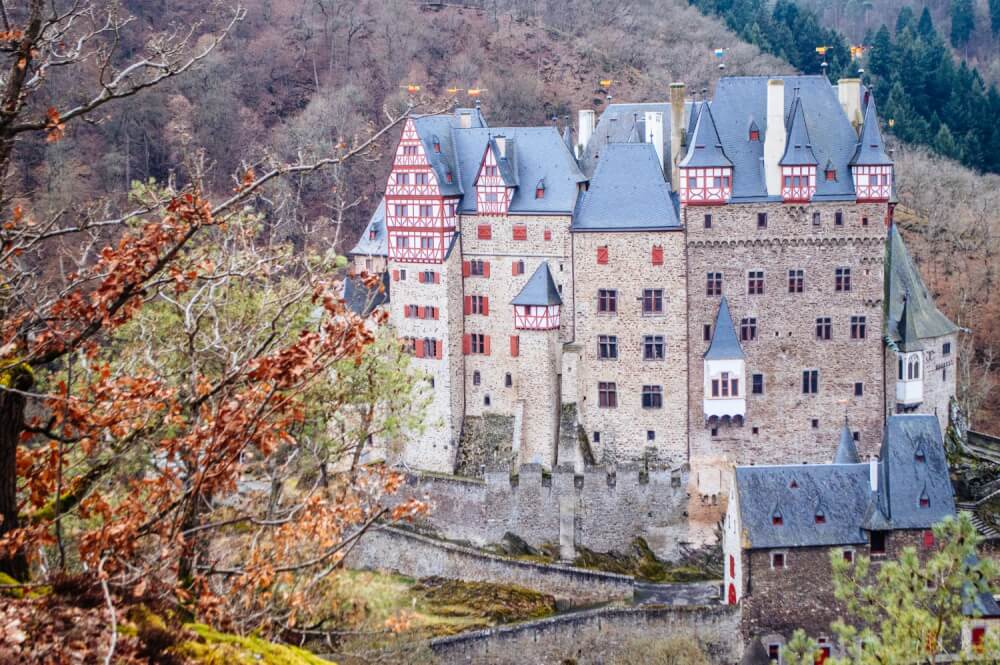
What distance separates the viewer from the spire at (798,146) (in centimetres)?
3531

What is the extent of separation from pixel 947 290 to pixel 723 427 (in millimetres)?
22253

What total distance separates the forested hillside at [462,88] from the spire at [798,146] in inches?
753

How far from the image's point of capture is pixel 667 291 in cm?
3644

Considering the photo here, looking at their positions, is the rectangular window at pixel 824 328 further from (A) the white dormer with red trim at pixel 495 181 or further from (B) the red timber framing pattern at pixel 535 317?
(A) the white dormer with red trim at pixel 495 181

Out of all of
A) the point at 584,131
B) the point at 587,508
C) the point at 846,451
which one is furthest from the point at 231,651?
the point at 584,131

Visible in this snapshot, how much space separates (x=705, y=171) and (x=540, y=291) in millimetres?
5935

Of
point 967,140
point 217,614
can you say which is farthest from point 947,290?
point 217,614

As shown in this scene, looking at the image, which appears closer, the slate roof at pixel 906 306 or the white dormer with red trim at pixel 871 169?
the white dormer with red trim at pixel 871 169

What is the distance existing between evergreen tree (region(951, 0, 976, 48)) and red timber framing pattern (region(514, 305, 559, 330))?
6073 centimetres

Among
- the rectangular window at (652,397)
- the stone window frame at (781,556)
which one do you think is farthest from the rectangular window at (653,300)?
the stone window frame at (781,556)

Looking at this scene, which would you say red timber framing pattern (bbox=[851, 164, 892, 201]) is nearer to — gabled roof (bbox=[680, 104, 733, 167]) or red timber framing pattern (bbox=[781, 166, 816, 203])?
red timber framing pattern (bbox=[781, 166, 816, 203])

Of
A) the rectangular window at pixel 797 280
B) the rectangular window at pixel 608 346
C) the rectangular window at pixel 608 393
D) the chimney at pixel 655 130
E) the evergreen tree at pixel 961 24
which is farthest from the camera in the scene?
the evergreen tree at pixel 961 24

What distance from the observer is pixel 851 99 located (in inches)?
1455

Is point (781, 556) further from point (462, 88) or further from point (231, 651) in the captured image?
point (462, 88)
